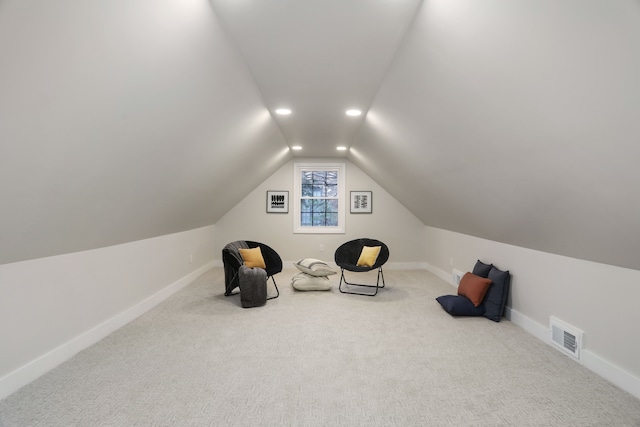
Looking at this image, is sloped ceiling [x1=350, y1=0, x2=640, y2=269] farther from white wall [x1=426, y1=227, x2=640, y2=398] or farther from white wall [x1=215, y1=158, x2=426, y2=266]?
white wall [x1=215, y1=158, x2=426, y2=266]

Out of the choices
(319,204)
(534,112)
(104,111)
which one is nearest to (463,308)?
(534,112)

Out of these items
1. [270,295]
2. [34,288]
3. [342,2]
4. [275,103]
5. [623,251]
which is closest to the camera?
[342,2]

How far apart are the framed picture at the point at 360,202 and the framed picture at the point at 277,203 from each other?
1331mm

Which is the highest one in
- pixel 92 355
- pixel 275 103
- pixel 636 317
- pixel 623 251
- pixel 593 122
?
pixel 275 103

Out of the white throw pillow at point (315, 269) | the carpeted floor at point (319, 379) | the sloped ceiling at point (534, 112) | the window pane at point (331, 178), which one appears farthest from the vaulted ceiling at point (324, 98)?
the window pane at point (331, 178)

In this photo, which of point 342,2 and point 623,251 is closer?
point 342,2

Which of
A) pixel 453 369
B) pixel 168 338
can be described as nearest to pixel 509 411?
pixel 453 369

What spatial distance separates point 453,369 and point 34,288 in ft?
10.1

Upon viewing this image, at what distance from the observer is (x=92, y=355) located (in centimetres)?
266

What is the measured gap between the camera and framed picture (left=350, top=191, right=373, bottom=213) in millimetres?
6668

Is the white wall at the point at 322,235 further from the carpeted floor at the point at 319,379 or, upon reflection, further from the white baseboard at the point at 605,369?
the white baseboard at the point at 605,369

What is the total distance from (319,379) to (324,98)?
8.09 feet

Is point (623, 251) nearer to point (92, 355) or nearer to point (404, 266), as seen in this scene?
point (92, 355)

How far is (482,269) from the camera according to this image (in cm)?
Answer: 397
